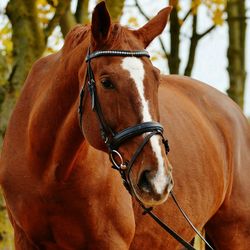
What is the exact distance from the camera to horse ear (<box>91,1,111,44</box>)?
422cm

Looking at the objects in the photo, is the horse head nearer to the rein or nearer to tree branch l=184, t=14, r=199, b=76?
the rein

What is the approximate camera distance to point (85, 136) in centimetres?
434

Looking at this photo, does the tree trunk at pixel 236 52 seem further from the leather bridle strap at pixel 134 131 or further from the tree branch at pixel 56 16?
the leather bridle strap at pixel 134 131

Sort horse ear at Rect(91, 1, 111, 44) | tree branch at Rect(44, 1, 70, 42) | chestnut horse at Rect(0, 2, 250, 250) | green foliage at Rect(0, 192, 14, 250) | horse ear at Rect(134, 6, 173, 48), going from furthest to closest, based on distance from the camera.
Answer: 1. tree branch at Rect(44, 1, 70, 42)
2. green foliage at Rect(0, 192, 14, 250)
3. horse ear at Rect(134, 6, 173, 48)
4. horse ear at Rect(91, 1, 111, 44)
5. chestnut horse at Rect(0, 2, 250, 250)

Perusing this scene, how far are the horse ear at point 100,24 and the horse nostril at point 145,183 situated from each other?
0.82 meters

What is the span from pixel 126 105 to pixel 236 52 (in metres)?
9.07

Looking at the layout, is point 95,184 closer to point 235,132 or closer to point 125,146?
point 125,146

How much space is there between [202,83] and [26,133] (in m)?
2.22

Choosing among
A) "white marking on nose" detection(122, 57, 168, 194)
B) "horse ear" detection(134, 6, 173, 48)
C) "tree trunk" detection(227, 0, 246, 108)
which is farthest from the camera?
"tree trunk" detection(227, 0, 246, 108)

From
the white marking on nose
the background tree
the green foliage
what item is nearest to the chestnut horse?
the white marking on nose

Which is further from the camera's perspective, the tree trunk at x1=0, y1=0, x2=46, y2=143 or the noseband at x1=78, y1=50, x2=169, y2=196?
the tree trunk at x1=0, y1=0, x2=46, y2=143

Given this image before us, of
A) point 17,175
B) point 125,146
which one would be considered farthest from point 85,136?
point 17,175

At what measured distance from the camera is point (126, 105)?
407cm

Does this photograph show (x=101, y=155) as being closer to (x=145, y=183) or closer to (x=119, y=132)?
(x=119, y=132)
